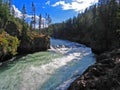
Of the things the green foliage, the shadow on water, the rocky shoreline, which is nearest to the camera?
the rocky shoreline

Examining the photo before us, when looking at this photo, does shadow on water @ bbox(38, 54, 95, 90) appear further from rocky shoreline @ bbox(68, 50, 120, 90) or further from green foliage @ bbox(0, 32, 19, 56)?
green foliage @ bbox(0, 32, 19, 56)

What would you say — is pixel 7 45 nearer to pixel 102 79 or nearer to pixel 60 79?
pixel 60 79

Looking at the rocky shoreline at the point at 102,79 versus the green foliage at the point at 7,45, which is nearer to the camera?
the rocky shoreline at the point at 102,79

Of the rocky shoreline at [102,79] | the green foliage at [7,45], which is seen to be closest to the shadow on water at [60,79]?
the rocky shoreline at [102,79]

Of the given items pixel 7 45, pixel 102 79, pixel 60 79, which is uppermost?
pixel 102 79

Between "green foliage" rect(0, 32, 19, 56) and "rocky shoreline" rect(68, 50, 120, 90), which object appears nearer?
"rocky shoreline" rect(68, 50, 120, 90)

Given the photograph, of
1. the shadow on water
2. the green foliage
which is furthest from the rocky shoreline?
the green foliage

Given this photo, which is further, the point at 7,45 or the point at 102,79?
Answer: the point at 7,45

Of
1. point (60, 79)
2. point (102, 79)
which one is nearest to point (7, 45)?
point (60, 79)

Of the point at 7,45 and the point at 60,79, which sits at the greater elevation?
the point at 7,45

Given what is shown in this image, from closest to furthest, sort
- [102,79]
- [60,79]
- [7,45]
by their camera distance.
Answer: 1. [102,79]
2. [60,79]
3. [7,45]

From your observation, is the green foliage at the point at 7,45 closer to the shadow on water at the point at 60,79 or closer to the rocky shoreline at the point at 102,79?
the shadow on water at the point at 60,79

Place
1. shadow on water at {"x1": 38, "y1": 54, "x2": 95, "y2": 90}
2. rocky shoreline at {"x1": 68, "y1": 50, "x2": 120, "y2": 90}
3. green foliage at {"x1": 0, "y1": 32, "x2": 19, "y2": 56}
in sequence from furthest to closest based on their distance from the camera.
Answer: green foliage at {"x1": 0, "y1": 32, "x2": 19, "y2": 56}
shadow on water at {"x1": 38, "y1": 54, "x2": 95, "y2": 90}
rocky shoreline at {"x1": 68, "y1": 50, "x2": 120, "y2": 90}

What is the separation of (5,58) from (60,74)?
23.6 meters
